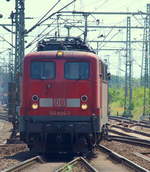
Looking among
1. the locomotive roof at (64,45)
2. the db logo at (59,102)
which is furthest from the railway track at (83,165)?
the locomotive roof at (64,45)

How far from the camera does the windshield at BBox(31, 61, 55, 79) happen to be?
16.9 meters

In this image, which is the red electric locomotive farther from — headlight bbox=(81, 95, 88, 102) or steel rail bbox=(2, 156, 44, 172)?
steel rail bbox=(2, 156, 44, 172)

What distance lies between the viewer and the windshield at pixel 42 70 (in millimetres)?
16859

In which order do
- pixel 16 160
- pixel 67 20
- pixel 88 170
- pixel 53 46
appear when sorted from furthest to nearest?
pixel 67 20 → pixel 53 46 → pixel 16 160 → pixel 88 170

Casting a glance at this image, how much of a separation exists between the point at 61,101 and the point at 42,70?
1149mm

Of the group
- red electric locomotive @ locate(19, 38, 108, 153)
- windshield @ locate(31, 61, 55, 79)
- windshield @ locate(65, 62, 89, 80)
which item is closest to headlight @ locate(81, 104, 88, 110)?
red electric locomotive @ locate(19, 38, 108, 153)

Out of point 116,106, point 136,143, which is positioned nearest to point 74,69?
point 136,143

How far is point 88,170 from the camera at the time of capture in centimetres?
1388

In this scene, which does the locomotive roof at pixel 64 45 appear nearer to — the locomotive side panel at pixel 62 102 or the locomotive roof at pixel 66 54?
the locomotive roof at pixel 66 54

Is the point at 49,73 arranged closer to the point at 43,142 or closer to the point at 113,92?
the point at 43,142

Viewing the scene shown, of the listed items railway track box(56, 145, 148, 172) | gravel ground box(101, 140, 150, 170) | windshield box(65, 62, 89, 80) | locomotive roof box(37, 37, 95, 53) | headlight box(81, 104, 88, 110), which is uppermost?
locomotive roof box(37, 37, 95, 53)

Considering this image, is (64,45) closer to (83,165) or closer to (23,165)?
(83,165)

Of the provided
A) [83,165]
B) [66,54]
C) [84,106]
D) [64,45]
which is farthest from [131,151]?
[83,165]

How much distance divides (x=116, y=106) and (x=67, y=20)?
162 feet
